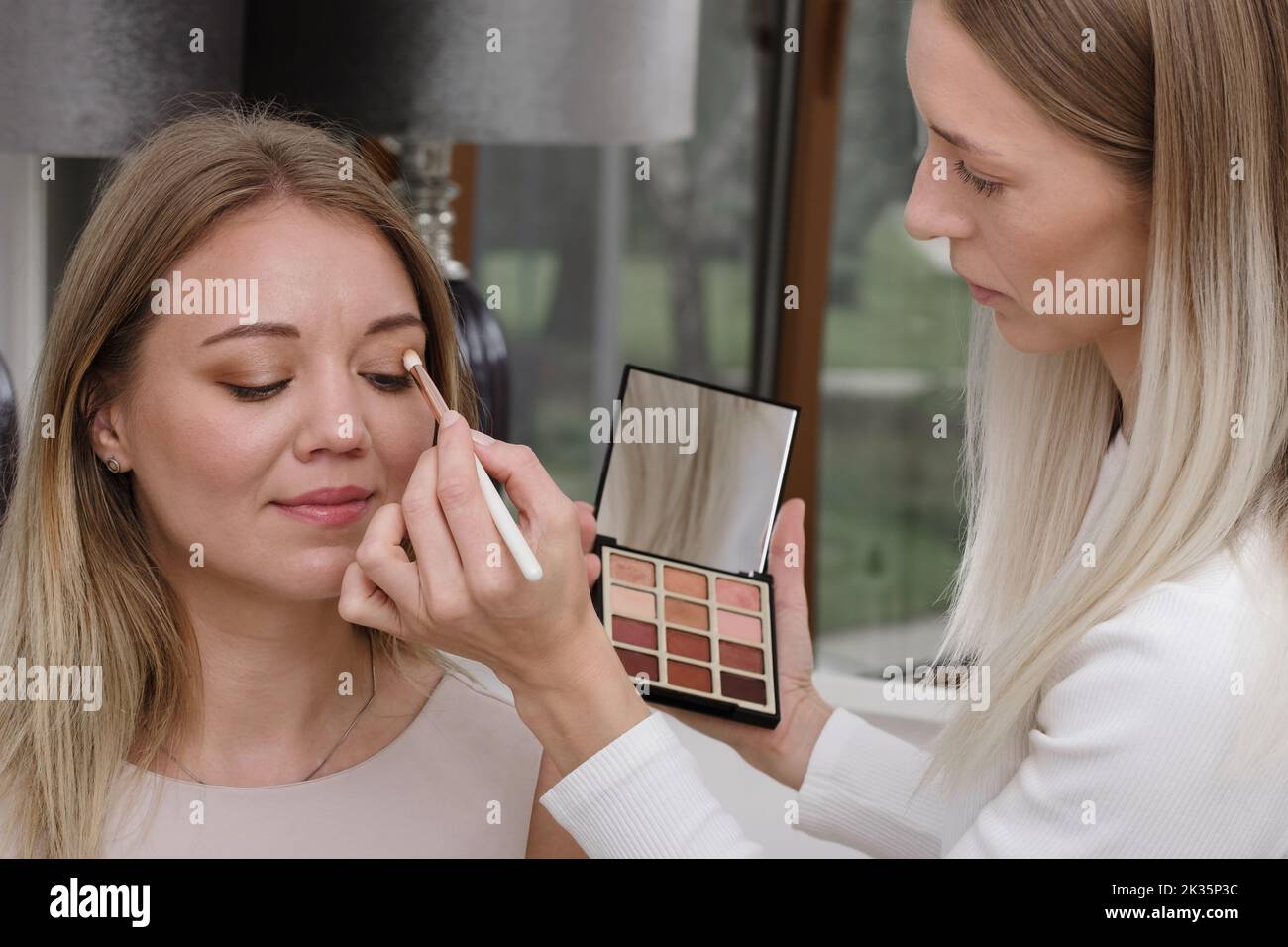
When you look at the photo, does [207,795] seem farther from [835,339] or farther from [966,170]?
[835,339]

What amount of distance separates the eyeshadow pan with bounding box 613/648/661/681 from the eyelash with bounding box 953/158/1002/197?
0.50 metres

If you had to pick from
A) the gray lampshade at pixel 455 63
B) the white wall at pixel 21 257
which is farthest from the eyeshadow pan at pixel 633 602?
the white wall at pixel 21 257

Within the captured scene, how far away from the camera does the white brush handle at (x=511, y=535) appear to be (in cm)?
84

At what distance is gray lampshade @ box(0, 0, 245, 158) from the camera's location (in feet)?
4.28

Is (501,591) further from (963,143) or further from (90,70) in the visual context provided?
(90,70)

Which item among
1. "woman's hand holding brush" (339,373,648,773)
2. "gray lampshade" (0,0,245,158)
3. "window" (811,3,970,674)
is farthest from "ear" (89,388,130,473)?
"window" (811,3,970,674)

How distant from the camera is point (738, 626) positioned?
4.09 feet

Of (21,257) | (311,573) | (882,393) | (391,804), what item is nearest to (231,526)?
(311,573)

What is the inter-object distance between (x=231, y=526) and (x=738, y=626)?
46cm

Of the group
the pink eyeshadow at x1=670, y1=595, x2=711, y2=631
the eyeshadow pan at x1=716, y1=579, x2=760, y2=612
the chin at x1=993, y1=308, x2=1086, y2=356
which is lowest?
the pink eyeshadow at x1=670, y1=595, x2=711, y2=631

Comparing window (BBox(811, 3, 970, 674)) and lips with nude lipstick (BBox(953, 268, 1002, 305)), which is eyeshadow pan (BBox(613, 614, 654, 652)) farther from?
window (BBox(811, 3, 970, 674))

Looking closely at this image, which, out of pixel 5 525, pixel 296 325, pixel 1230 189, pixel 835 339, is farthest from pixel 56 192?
pixel 835 339

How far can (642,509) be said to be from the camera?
4.23ft

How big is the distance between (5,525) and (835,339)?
242cm
